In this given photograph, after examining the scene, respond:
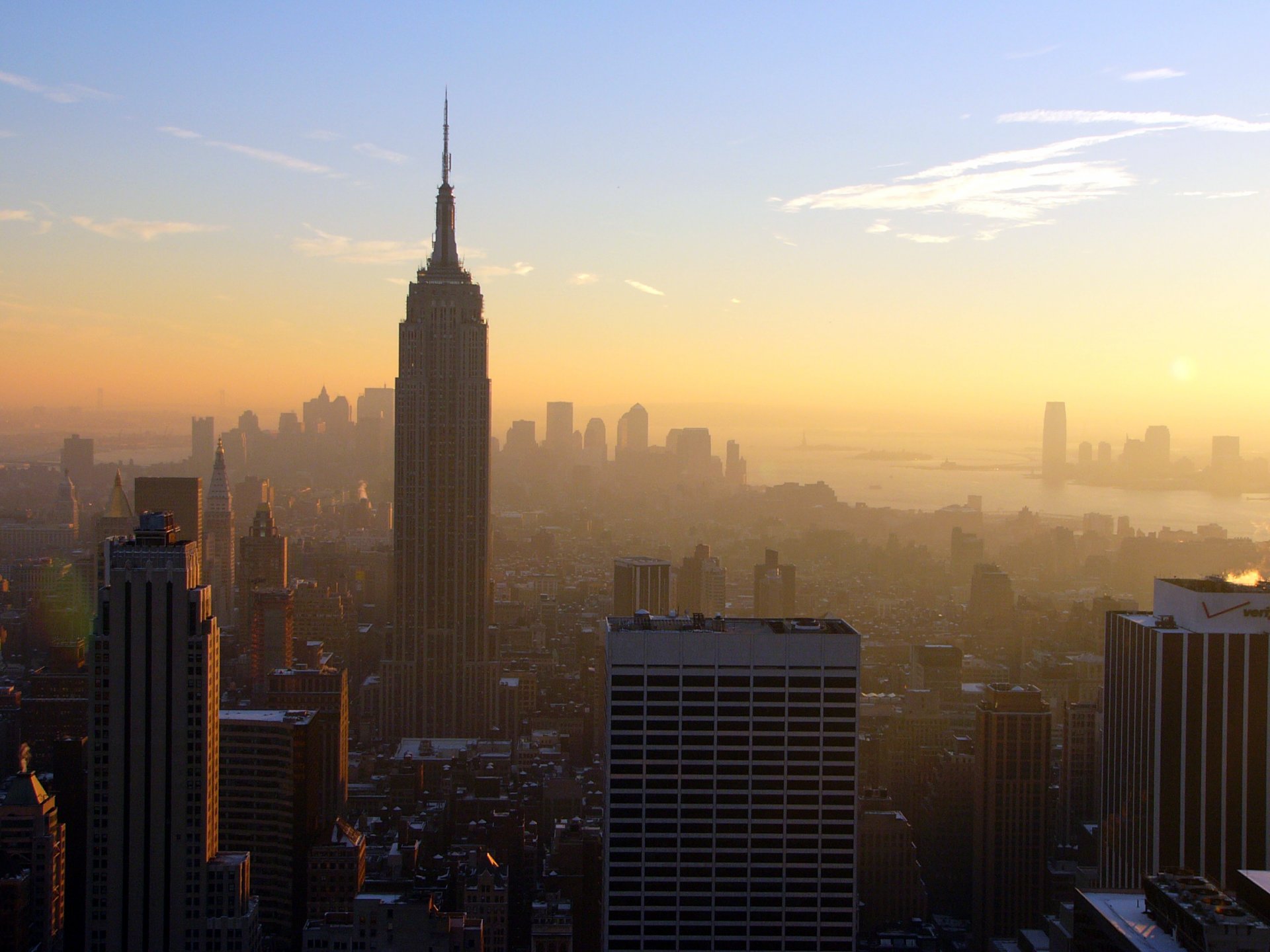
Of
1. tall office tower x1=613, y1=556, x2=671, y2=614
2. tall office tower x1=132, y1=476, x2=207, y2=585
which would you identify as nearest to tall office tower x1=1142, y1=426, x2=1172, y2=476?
tall office tower x1=613, y1=556, x2=671, y2=614

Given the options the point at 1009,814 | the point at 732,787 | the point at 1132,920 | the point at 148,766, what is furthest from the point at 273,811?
the point at 1132,920

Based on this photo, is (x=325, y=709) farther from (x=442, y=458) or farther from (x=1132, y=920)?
(x=1132, y=920)

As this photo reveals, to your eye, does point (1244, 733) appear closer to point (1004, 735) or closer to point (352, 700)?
point (1004, 735)

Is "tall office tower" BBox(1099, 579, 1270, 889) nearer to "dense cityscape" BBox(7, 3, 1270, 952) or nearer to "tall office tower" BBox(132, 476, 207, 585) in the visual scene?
"dense cityscape" BBox(7, 3, 1270, 952)

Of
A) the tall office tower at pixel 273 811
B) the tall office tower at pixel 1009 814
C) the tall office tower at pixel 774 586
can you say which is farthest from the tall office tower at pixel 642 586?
the tall office tower at pixel 273 811

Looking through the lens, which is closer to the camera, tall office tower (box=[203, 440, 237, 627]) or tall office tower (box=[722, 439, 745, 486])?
tall office tower (box=[722, 439, 745, 486])

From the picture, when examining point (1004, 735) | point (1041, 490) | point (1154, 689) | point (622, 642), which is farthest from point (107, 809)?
point (1041, 490)
